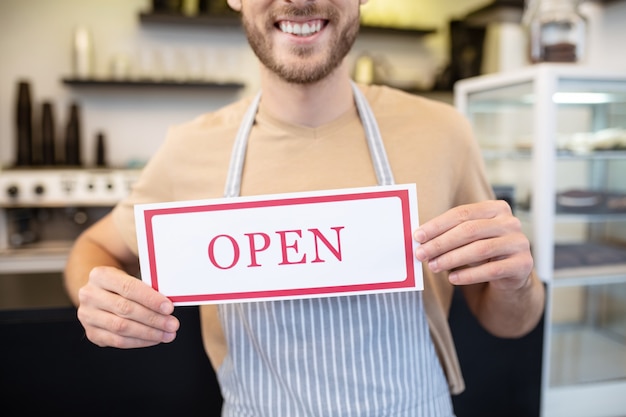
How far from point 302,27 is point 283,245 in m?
0.40

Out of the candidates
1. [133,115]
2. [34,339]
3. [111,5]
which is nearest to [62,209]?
[133,115]

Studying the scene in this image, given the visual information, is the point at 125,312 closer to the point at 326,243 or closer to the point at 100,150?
the point at 326,243

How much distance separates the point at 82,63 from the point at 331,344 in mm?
2979

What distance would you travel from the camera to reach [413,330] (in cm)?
99

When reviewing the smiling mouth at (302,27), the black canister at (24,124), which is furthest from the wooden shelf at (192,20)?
the smiling mouth at (302,27)

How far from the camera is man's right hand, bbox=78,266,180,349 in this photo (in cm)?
83

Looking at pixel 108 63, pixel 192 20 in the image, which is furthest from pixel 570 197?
pixel 108 63

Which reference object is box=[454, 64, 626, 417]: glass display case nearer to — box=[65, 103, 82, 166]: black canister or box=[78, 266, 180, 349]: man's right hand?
box=[78, 266, 180, 349]: man's right hand

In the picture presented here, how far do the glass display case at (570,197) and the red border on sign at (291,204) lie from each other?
1271mm

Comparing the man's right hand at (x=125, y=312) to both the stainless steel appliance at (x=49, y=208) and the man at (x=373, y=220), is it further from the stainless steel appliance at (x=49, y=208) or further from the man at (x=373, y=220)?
the stainless steel appliance at (x=49, y=208)

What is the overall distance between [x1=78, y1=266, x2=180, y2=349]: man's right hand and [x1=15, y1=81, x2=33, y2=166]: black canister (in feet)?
9.15

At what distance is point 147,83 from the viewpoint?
11.0ft

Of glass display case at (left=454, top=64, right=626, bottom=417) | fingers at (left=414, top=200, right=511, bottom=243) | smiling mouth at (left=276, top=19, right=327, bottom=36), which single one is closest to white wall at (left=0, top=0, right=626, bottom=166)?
glass display case at (left=454, top=64, right=626, bottom=417)

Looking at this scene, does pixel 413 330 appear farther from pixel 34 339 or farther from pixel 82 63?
pixel 82 63
